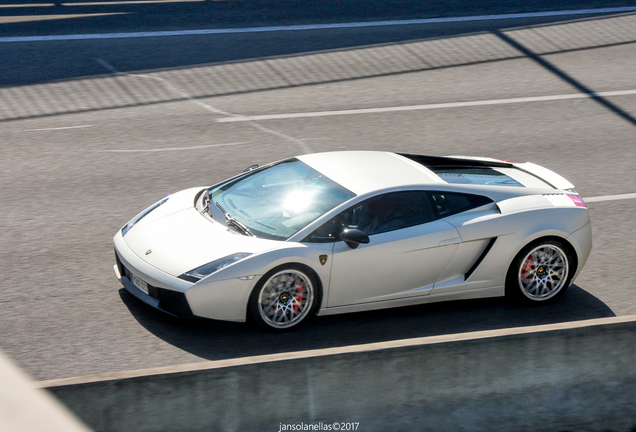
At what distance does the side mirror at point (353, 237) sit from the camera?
6.03 metres

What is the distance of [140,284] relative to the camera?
621 cm

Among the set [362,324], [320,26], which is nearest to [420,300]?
[362,324]

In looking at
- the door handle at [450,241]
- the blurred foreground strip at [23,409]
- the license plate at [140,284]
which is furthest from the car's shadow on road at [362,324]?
the blurred foreground strip at [23,409]

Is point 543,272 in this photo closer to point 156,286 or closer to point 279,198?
point 279,198

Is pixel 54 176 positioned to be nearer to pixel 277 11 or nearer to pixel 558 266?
pixel 558 266

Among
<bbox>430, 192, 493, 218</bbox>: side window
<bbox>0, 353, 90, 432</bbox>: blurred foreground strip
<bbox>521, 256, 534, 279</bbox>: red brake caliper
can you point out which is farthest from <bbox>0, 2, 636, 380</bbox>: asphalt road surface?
<bbox>0, 353, 90, 432</bbox>: blurred foreground strip

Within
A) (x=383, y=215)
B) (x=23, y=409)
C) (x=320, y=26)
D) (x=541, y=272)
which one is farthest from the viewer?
(x=320, y=26)

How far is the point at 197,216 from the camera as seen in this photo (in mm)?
6691

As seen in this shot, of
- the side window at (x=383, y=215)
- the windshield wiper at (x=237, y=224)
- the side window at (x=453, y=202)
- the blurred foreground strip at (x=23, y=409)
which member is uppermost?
the blurred foreground strip at (x=23, y=409)

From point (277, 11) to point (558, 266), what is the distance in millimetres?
13085

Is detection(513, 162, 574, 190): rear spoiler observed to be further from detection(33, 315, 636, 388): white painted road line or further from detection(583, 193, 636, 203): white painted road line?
detection(33, 315, 636, 388): white painted road line

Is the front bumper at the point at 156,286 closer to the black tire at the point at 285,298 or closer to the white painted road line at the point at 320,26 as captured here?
the black tire at the point at 285,298

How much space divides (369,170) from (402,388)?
2.80m

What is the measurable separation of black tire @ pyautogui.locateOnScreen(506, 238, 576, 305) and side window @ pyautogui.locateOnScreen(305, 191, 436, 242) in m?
0.90
